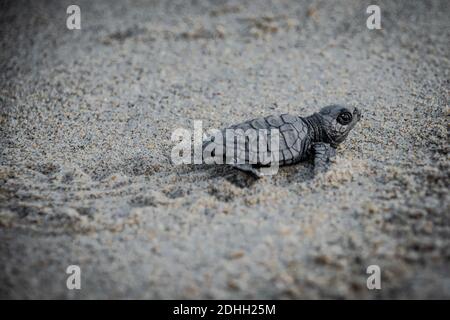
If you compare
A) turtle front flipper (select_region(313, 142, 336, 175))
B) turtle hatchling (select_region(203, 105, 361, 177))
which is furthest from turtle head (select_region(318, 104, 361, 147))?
turtle front flipper (select_region(313, 142, 336, 175))

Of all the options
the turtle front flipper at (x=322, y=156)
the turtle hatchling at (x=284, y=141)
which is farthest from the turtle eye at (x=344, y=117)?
the turtle front flipper at (x=322, y=156)

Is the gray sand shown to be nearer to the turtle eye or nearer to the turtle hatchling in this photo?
the turtle hatchling

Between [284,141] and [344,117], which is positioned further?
[344,117]

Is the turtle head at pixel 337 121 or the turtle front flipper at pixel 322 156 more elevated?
the turtle head at pixel 337 121

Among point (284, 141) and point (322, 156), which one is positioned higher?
point (284, 141)

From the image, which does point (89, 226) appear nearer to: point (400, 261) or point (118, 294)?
point (118, 294)

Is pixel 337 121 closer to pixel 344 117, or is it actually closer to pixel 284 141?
pixel 344 117

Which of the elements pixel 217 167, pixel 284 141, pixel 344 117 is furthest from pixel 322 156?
pixel 217 167

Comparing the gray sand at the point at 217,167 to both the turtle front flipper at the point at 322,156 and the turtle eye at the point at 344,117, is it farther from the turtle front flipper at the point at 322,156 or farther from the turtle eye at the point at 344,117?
the turtle eye at the point at 344,117
